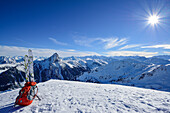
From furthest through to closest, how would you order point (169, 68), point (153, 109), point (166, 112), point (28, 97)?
point (169, 68), point (28, 97), point (153, 109), point (166, 112)

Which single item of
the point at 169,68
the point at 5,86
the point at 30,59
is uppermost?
the point at 30,59

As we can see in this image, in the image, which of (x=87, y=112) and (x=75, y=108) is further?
(x=75, y=108)

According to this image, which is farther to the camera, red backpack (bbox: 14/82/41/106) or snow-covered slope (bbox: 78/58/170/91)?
snow-covered slope (bbox: 78/58/170/91)

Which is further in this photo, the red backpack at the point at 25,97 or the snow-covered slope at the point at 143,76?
the snow-covered slope at the point at 143,76

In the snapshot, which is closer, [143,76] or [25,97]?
[25,97]

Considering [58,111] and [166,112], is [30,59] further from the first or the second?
[166,112]

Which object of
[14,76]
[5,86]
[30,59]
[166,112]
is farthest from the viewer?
[14,76]

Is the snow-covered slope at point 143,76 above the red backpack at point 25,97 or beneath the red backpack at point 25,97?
beneath

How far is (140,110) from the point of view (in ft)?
18.2

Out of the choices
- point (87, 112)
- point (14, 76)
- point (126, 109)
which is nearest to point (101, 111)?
point (87, 112)

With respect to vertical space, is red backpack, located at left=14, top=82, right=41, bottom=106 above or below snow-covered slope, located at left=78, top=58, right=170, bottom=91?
above

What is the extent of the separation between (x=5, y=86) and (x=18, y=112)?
8184 inches

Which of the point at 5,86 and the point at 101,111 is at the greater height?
the point at 101,111

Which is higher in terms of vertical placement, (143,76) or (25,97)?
(25,97)
